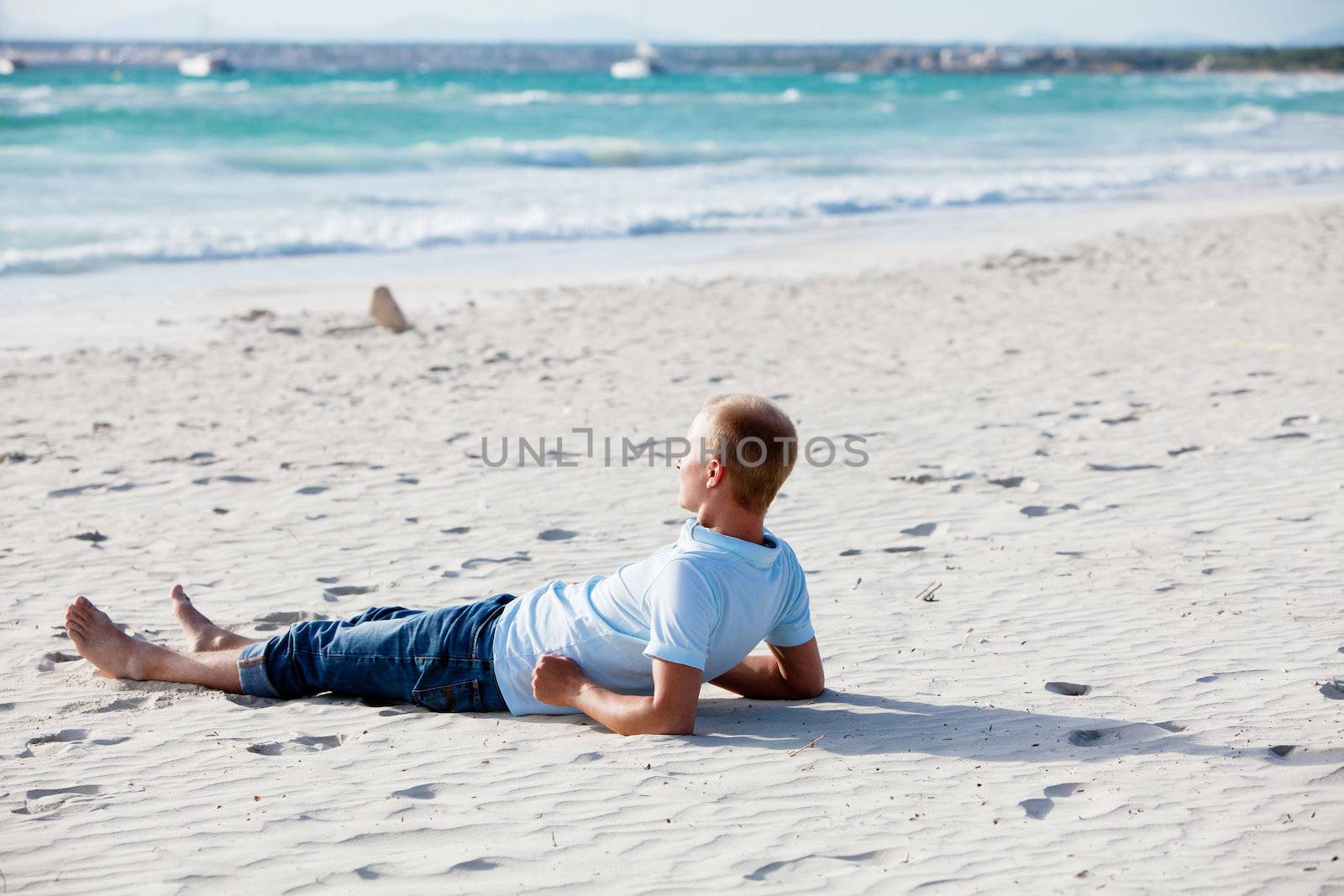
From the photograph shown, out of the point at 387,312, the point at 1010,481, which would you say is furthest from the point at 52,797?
the point at 387,312

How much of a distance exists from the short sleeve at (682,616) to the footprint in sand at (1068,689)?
1.23 m

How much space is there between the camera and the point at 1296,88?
6438cm

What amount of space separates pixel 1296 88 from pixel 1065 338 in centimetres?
6507

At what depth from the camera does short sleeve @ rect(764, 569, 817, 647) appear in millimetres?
3336

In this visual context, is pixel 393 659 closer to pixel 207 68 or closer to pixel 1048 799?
pixel 1048 799

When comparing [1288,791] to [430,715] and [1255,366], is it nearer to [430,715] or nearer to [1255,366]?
[430,715]

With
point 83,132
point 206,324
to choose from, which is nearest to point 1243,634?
point 206,324

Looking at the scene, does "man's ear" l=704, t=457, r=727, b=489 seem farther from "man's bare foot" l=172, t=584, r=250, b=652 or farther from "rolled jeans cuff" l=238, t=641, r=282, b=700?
"man's bare foot" l=172, t=584, r=250, b=652

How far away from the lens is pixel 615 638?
328cm

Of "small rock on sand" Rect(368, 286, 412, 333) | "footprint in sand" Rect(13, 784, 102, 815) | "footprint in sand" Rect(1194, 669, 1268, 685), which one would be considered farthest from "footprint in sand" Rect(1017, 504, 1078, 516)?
"small rock on sand" Rect(368, 286, 412, 333)

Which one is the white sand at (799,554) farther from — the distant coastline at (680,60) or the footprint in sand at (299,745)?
the distant coastline at (680,60)

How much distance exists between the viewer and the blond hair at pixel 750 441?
2.99 m

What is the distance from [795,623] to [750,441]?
658 mm

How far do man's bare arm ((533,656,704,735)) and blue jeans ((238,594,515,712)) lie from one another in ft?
0.71
